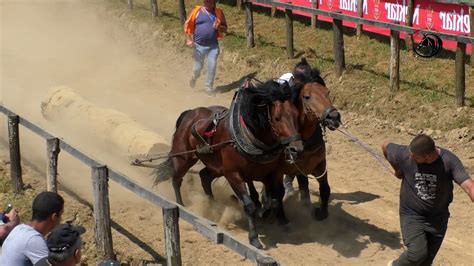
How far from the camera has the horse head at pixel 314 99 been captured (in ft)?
24.8

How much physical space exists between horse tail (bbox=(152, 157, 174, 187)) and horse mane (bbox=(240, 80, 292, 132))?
184 cm

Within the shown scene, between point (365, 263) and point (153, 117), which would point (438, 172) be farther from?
point (153, 117)

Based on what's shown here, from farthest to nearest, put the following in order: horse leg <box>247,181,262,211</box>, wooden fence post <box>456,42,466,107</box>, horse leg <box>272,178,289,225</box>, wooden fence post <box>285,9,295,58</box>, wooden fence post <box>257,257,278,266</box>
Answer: wooden fence post <box>285,9,295,58</box>
wooden fence post <box>456,42,466,107</box>
horse leg <box>247,181,262,211</box>
horse leg <box>272,178,289,225</box>
wooden fence post <box>257,257,278,266</box>

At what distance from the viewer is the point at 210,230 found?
637cm

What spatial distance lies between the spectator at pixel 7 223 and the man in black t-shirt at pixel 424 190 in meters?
3.19

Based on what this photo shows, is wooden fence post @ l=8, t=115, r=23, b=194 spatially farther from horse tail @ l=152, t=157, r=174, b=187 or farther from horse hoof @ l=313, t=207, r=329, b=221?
horse hoof @ l=313, t=207, r=329, b=221

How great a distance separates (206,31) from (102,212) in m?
7.49

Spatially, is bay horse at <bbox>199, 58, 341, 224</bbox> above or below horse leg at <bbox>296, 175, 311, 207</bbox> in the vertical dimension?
above

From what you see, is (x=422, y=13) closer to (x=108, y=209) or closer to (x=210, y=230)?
(x=108, y=209)

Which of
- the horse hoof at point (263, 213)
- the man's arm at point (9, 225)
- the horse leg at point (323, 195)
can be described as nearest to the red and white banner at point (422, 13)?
the horse leg at point (323, 195)

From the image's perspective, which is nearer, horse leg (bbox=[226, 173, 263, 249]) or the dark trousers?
the dark trousers

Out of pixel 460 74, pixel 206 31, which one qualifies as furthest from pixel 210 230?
pixel 206 31

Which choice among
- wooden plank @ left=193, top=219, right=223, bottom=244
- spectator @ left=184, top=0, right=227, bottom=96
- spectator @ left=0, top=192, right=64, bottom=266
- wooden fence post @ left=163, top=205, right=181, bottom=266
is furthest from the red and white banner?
spectator @ left=0, top=192, right=64, bottom=266

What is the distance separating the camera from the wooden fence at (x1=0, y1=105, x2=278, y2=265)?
6188 millimetres
